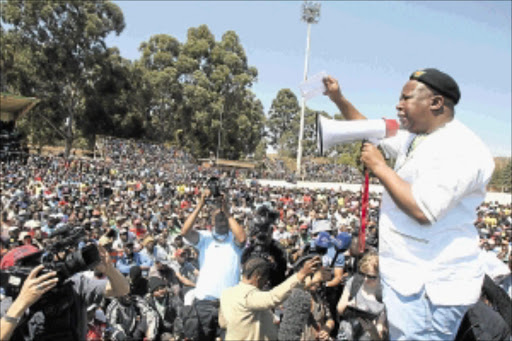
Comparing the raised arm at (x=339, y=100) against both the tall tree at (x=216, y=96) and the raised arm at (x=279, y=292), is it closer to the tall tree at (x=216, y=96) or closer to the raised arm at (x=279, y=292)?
the raised arm at (x=279, y=292)

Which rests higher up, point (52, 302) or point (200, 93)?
point (200, 93)

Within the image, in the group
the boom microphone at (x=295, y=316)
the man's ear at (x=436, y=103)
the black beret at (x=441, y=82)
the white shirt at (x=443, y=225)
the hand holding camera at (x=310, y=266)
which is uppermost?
the black beret at (x=441, y=82)

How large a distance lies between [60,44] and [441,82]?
32.3 m

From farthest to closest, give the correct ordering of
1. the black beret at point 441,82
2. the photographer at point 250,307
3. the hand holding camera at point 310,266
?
1. the photographer at point 250,307
2. the hand holding camera at point 310,266
3. the black beret at point 441,82

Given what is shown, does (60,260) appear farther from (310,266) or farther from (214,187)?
(214,187)

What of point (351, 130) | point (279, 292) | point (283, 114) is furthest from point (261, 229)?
point (283, 114)

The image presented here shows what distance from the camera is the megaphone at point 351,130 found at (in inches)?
57.8

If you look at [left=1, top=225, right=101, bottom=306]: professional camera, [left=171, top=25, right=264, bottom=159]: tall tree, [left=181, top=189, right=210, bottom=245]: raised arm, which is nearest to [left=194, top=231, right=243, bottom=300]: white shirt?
[left=181, top=189, right=210, bottom=245]: raised arm

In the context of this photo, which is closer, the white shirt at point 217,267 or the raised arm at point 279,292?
the raised arm at point 279,292

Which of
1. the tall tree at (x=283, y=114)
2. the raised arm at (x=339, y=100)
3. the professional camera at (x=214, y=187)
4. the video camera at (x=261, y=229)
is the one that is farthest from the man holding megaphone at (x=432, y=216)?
the tall tree at (x=283, y=114)

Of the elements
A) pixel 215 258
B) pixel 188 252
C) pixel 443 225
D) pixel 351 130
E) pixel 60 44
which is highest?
pixel 60 44

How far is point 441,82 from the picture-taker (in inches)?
55.3

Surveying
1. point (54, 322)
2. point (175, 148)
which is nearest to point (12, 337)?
point (54, 322)

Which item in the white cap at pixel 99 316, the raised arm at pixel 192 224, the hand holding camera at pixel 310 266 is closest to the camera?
the hand holding camera at pixel 310 266
